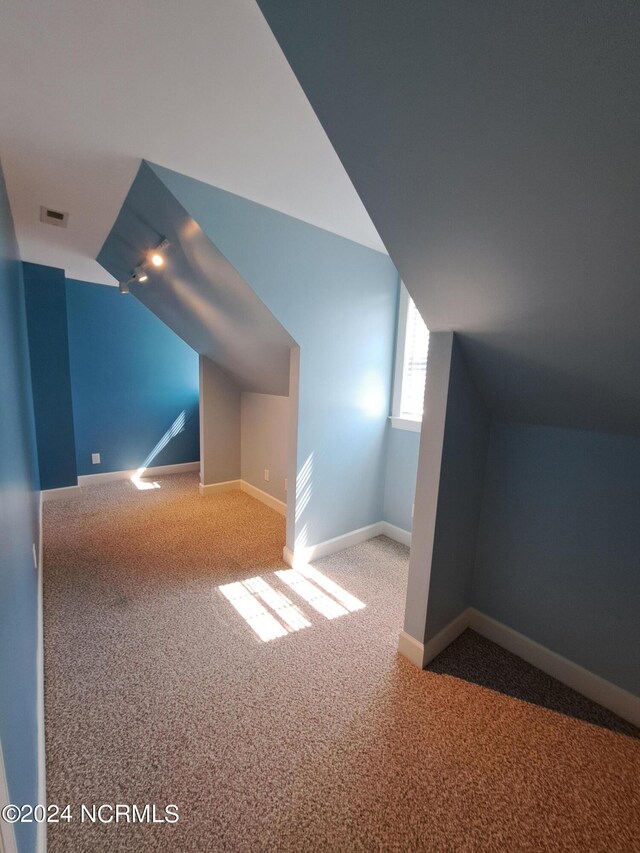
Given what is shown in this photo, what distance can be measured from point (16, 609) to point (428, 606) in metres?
1.60

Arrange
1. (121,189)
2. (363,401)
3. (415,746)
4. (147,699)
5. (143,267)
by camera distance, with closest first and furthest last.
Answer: (415,746)
(147,699)
(121,189)
(143,267)
(363,401)

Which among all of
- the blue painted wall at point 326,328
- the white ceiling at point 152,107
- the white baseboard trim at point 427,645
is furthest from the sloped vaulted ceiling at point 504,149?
the white baseboard trim at point 427,645

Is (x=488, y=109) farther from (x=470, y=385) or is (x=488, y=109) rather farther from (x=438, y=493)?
(x=438, y=493)

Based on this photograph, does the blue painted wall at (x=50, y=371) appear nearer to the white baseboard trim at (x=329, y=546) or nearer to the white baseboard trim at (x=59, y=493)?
the white baseboard trim at (x=59, y=493)

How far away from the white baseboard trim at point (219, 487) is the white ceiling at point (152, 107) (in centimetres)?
273

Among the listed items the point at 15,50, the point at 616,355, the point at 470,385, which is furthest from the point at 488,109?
the point at 15,50

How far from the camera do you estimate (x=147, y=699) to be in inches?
54.8

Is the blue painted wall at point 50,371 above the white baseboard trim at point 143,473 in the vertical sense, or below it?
above

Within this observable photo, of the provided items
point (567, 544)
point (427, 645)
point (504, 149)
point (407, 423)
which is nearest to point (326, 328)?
point (407, 423)

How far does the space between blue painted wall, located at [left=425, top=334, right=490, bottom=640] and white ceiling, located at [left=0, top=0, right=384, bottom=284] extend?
110cm

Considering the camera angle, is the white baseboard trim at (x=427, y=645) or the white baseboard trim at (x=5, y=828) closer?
the white baseboard trim at (x=5, y=828)

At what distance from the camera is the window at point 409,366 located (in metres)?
2.63

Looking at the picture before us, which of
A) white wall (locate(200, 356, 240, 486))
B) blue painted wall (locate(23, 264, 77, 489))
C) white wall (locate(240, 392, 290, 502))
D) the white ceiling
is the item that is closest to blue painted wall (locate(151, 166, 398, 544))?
the white ceiling

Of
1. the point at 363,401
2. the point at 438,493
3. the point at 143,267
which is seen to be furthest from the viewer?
the point at 363,401
